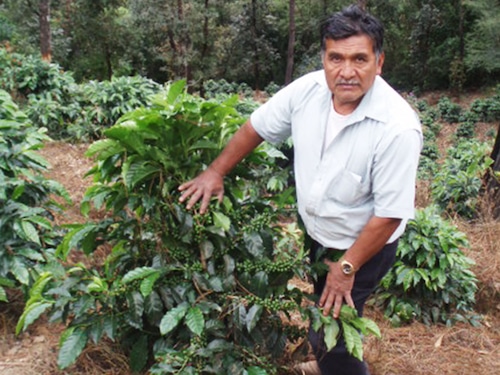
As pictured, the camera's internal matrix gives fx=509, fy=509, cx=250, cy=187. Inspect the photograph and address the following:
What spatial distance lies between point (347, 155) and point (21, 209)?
1.83 meters

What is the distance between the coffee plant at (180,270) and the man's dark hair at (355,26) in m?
0.57

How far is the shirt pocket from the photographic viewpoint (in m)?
1.91

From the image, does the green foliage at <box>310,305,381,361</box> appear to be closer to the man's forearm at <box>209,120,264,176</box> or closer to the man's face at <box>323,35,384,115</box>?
the man's forearm at <box>209,120,264,176</box>

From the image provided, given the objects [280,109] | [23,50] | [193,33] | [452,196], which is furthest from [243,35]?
[280,109]

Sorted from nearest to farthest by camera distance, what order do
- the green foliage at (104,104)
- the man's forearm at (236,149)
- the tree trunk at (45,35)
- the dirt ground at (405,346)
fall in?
the man's forearm at (236,149)
the dirt ground at (405,346)
the green foliage at (104,104)
the tree trunk at (45,35)

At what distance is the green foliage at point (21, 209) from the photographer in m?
2.69

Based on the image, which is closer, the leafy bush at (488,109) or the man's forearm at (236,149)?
the man's forearm at (236,149)

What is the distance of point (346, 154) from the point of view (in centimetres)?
190

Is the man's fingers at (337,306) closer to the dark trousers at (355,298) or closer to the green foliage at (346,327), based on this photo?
the green foliage at (346,327)

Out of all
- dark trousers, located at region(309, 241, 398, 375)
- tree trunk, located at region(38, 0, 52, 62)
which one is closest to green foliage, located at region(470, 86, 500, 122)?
tree trunk, located at region(38, 0, 52, 62)

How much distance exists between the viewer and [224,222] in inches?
81.8

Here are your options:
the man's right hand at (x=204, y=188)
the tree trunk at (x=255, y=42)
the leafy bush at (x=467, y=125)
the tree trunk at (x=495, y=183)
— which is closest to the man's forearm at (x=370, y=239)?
the man's right hand at (x=204, y=188)

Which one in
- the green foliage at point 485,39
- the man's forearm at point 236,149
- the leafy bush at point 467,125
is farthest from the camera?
the green foliage at point 485,39

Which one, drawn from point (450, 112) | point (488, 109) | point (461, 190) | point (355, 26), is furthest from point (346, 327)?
point (488, 109)
